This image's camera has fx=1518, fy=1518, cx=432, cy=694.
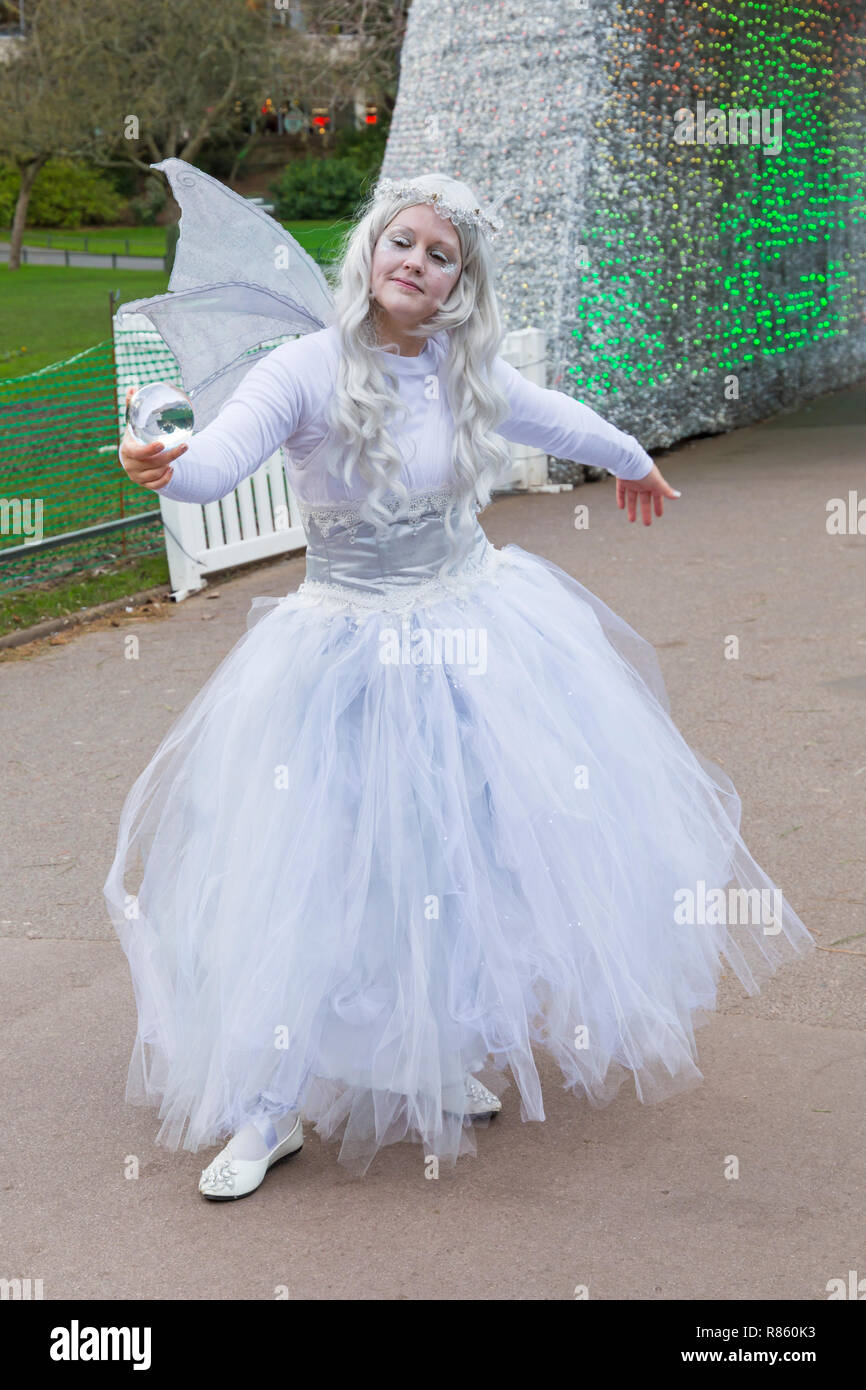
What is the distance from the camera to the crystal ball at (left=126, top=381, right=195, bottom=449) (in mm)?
2729

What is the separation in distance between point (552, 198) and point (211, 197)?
7.72 meters

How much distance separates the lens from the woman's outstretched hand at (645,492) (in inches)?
150

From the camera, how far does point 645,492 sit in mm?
3863

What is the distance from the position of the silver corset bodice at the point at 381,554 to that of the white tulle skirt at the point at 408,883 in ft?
0.14

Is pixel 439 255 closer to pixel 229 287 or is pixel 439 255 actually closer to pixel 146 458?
pixel 229 287

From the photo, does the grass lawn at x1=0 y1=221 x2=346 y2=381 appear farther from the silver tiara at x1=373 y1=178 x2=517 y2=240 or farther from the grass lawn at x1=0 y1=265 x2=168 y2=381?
the silver tiara at x1=373 y1=178 x2=517 y2=240

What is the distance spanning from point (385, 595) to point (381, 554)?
0.30 feet

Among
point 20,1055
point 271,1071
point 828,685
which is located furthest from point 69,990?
point 828,685

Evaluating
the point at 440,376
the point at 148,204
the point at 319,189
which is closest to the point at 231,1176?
the point at 440,376

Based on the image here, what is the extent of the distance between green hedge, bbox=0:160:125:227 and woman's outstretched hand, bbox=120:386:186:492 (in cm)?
4375

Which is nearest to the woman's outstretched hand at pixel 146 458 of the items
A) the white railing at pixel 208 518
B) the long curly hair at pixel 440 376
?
the long curly hair at pixel 440 376

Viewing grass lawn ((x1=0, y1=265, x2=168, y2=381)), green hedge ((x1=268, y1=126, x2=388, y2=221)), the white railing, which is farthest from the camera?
green hedge ((x1=268, y1=126, x2=388, y2=221))

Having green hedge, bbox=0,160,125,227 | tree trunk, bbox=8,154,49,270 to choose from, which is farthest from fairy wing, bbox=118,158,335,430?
green hedge, bbox=0,160,125,227
